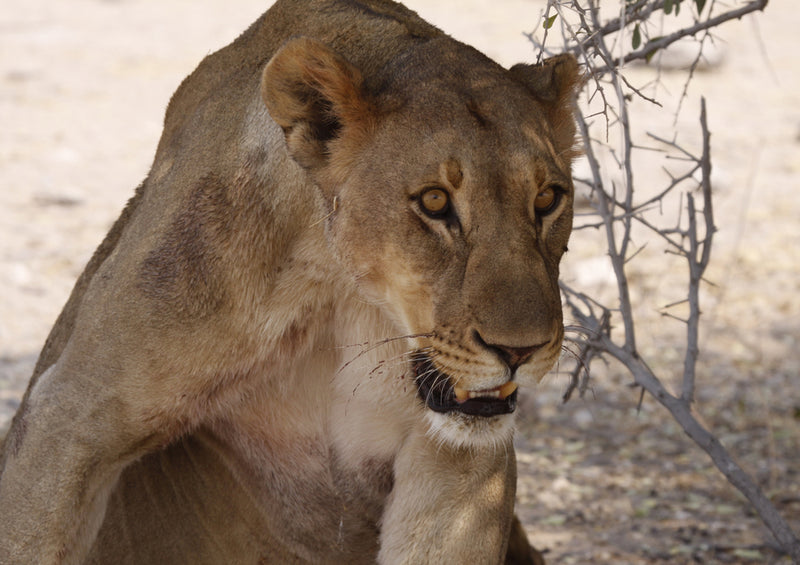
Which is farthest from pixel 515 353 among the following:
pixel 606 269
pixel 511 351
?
pixel 606 269

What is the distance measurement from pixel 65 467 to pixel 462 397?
0.82 meters

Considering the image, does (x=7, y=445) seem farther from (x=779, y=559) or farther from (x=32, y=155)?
(x=32, y=155)

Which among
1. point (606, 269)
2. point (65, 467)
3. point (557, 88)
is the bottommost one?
point (65, 467)

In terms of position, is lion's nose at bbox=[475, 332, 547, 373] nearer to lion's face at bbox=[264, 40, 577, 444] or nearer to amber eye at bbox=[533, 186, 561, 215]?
lion's face at bbox=[264, 40, 577, 444]

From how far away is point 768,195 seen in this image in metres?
7.53

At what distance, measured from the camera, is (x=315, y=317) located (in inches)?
96.8

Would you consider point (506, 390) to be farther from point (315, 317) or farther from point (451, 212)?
point (315, 317)

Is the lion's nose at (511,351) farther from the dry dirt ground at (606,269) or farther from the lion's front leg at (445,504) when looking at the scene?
the dry dirt ground at (606,269)

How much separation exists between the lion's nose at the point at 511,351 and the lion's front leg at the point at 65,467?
79cm

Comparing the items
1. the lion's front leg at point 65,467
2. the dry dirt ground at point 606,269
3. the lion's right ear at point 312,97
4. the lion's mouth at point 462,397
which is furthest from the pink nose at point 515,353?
the dry dirt ground at point 606,269

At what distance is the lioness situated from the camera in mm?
2104

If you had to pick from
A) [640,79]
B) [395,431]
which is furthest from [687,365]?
[640,79]

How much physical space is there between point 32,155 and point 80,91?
2.02 meters

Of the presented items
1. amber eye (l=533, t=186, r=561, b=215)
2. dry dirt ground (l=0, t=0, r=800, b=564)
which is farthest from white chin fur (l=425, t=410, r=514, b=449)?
dry dirt ground (l=0, t=0, r=800, b=564)
